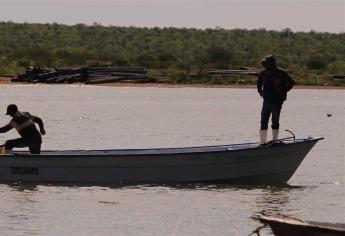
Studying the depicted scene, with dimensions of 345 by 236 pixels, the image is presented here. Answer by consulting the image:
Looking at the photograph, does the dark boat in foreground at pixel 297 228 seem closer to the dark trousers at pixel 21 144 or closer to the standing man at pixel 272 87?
the standing man at pixel 272 87

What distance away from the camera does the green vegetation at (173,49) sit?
7762 cm

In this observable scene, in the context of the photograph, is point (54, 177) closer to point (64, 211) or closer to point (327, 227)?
point (64, 211)

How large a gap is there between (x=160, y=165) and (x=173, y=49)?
261ft

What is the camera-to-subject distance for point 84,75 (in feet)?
222

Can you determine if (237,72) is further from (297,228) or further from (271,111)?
(297,228)

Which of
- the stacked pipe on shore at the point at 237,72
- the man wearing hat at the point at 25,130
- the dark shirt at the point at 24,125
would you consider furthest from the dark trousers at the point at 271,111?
the stacked pipe on shore at the point at 237,72

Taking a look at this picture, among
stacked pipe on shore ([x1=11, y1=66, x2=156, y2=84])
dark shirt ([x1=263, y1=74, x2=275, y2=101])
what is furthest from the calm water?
stacked pipe on shore ([x1=11, y1=66, x2=156, y2=84])

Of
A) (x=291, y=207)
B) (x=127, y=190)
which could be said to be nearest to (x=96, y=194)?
(x=127, y=190)

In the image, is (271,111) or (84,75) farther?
(84,75)

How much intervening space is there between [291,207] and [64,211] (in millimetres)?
3518

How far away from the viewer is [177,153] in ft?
72.1

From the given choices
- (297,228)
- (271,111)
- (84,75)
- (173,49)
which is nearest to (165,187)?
(271,111)

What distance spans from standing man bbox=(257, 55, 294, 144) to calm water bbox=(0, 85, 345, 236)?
1215 mm

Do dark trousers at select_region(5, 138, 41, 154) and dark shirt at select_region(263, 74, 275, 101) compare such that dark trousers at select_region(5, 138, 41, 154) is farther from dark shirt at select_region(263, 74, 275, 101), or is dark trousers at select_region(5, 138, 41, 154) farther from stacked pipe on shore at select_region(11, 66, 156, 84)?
stacked pipe on shore at select_region(11, 66, 156, 84)
